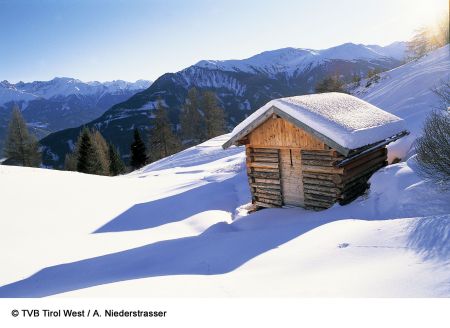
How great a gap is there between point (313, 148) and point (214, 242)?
4.82m

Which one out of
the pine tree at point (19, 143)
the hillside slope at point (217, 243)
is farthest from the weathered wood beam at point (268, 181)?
the pine tree at point (19, 143)

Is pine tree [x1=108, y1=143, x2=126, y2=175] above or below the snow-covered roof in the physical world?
below

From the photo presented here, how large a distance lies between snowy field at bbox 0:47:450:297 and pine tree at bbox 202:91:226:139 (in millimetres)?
30280

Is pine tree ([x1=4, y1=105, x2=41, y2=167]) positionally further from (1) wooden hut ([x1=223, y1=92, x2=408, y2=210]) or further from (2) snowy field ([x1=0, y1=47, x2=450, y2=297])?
(1) wooden hut ([x1=223, y1=92, x2=408, y2=210])

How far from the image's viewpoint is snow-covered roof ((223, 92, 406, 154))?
35.0ft

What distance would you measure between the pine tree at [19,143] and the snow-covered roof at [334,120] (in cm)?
3777

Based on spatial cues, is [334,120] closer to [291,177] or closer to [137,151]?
[291,177]

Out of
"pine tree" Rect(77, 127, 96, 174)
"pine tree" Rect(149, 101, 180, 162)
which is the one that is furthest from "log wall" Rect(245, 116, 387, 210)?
"pine tree" Rect(149, 101, 180, 162)

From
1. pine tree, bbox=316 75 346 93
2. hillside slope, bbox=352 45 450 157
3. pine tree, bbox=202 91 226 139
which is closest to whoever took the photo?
hillside slope, bbox=352 45 450 157

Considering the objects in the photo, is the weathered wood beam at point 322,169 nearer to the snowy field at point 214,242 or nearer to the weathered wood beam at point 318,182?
the weathered wood beam at point 318,182

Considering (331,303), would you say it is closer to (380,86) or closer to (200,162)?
(200,162)

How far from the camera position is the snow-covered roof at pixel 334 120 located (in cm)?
1066

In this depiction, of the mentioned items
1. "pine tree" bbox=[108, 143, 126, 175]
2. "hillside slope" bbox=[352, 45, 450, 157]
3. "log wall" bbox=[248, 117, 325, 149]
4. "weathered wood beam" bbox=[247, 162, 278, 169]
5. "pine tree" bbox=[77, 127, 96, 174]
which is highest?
"hillside slope" bbox=[352, 45, 450, 157]

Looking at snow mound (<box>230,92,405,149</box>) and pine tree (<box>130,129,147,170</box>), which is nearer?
snow mound (<box>230,92,405,149</box>)
